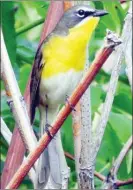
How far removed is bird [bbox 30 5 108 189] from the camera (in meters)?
1.13

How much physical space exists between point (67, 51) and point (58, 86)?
10cm

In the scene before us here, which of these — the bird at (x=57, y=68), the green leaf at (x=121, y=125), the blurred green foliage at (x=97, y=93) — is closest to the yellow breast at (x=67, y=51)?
the bird at (x=57, y=68)

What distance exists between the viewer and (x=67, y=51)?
1210mm

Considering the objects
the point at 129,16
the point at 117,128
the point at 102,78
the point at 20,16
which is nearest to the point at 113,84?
the point at 129,16

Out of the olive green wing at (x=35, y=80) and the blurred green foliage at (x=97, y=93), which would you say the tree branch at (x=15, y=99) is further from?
the blurred green foliage at (x=97, y=93)

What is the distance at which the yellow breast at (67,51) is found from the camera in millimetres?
1168

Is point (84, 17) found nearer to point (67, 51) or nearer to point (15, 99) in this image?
point (67, 51)

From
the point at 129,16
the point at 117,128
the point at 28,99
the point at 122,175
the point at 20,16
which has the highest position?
the point at 20,16

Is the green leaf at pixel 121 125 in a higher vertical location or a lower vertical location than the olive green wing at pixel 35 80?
lower

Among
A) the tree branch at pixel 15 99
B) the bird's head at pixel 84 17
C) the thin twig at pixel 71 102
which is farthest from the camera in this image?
the bird's head at pixel 84 17

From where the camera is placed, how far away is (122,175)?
149 centimetres

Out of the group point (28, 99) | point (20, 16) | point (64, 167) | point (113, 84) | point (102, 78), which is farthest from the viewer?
point (20, 16)

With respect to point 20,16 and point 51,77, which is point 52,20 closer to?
point 51,77

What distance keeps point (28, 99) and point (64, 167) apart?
20cm
